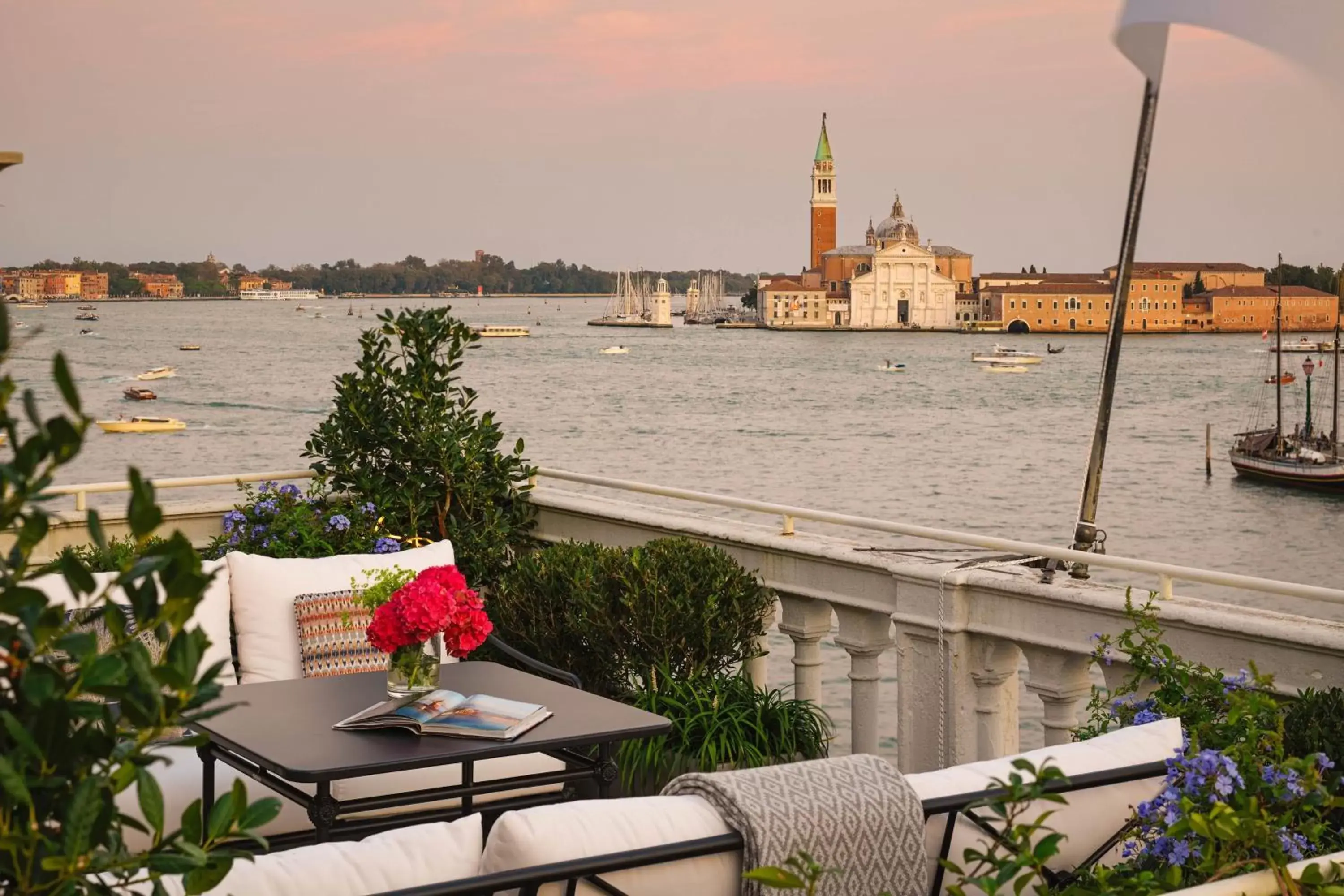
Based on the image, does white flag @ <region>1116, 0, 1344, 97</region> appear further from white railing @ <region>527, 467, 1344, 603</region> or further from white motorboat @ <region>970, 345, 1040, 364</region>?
white motorboat @ <region>970, 345, 1040, 364</region>

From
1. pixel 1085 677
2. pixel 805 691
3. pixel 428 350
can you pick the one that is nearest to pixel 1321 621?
pixel 1085 677

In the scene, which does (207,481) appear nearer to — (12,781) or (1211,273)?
(12,781)

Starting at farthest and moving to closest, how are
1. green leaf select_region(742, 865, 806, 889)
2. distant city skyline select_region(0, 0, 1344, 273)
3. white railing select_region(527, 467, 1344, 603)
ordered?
distant city skyline select_region(0, 0, 1344, 273), white railing select_region(527, 467, 1344, 603), green leaf select_region(742, 865, 806, 889)

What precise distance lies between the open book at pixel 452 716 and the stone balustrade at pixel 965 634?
122 centimetres

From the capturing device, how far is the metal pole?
16.4 ft

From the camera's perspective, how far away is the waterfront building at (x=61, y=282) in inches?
1802

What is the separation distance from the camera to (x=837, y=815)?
2.44m

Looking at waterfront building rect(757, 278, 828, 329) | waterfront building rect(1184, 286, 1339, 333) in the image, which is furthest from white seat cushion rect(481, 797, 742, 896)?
waterfront building rect(757, 278, 828, 329)

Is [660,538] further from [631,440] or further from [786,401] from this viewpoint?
[786,401]

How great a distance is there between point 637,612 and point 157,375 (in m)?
75.8

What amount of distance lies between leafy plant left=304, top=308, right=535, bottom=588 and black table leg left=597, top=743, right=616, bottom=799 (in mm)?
2329

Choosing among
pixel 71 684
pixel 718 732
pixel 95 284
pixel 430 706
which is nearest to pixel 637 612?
pixel 718 732

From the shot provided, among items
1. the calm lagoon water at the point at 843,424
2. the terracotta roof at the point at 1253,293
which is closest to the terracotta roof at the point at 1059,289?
the calm lagoon water at the point at 843,424

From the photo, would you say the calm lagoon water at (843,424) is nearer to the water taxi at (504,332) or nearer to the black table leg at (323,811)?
the water taxi at (504,332)
